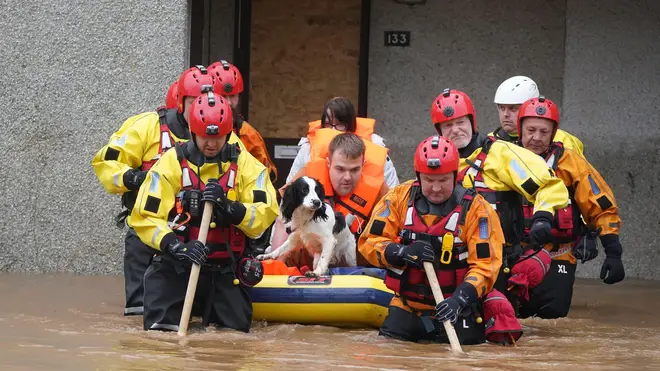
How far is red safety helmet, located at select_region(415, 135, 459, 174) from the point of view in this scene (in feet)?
26.0

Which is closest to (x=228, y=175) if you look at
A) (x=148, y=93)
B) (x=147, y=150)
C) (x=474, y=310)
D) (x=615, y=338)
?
(x=147, y=150)

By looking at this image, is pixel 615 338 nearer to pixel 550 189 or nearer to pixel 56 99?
pixel 550 189

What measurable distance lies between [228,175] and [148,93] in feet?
11.6

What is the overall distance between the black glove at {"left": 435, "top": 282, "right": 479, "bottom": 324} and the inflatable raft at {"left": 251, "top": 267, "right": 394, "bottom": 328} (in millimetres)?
1129

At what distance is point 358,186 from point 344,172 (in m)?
0.22

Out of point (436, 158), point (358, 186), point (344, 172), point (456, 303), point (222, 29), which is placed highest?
point (222, 29)

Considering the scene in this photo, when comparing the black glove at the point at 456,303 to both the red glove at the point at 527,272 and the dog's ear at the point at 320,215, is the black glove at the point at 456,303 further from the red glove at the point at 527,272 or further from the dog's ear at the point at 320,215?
the dog's ear at the point at 320,215

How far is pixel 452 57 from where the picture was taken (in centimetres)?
1334

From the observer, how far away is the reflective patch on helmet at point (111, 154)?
30.5ft

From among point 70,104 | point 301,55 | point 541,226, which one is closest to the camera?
point 541,226

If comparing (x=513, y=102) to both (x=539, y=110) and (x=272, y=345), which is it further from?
(x=272, y=345)

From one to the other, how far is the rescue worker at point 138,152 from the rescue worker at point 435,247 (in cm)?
168

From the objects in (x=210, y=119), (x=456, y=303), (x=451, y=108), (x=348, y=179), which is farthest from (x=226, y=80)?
(x=456, y=303)

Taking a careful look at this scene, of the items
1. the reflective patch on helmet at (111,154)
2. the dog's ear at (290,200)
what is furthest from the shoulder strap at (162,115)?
the dog's ear at (290,200)
